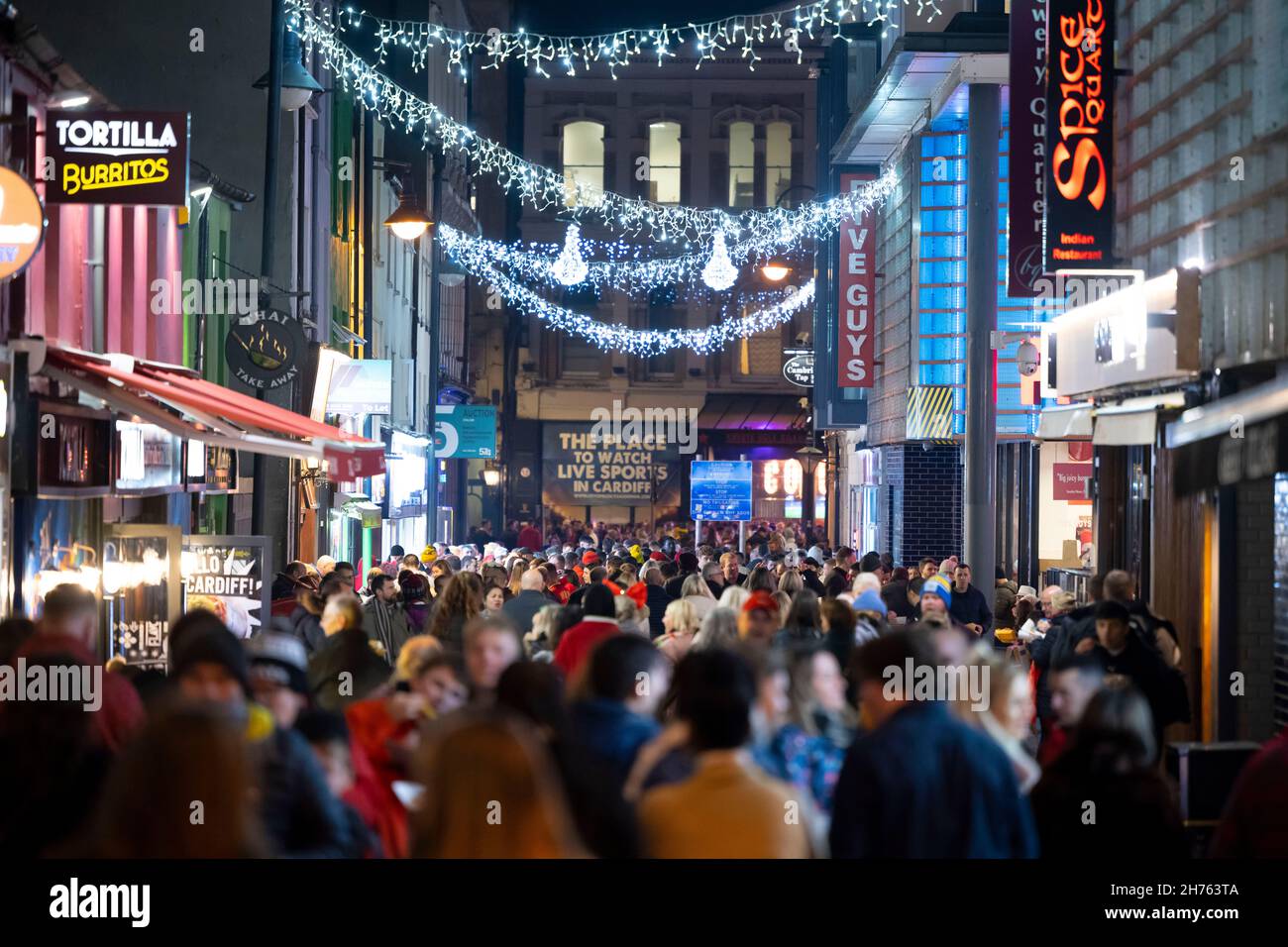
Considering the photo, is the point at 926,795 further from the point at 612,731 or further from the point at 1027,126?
the point at 1027,126

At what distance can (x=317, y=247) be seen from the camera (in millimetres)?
27531

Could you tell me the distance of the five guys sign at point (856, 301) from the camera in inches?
1272

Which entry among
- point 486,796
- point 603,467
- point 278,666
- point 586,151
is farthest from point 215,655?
point 586,151

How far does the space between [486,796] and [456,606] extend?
7.38m

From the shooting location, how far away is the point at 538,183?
5581cm

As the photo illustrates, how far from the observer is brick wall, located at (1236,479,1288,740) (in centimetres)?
1312

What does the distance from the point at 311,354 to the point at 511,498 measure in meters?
30.4

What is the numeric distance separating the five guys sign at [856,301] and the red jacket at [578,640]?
2200 centimetres

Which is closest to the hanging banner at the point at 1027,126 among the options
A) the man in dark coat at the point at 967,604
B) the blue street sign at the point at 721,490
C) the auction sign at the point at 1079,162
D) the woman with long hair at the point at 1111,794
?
the auction sign at the point at 1079,162

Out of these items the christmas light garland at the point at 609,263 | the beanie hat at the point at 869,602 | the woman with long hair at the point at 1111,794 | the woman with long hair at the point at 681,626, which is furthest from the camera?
the christmas light garland at the point at 609,263

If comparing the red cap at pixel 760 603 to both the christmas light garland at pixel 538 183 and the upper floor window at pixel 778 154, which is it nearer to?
the christmas light garland at pixel 538 183
